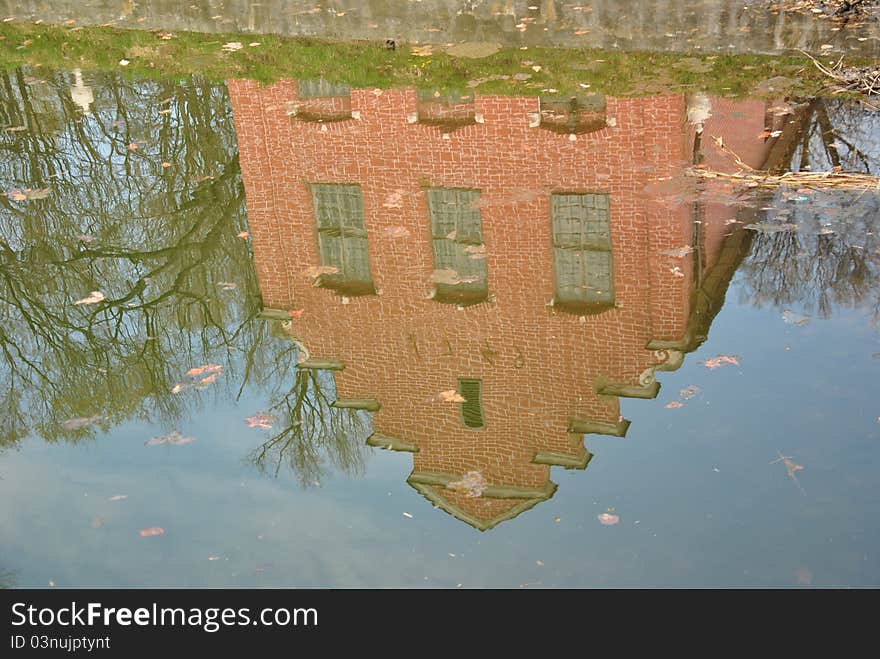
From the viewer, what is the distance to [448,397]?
843 cm

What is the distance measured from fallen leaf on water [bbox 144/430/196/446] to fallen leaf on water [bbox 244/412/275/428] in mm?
467

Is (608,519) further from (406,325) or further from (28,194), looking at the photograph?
(28,194)

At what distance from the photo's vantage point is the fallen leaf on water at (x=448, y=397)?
8.39 metres

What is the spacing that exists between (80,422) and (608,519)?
450 centimetres

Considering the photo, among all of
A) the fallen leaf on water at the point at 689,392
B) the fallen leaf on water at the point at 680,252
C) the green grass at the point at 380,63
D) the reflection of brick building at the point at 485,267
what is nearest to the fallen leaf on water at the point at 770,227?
the reflection of brick building at the point at 485,267

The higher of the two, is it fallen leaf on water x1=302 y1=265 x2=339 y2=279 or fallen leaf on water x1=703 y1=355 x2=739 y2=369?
fallen leaf on water x1=302 y1=265 x2=339 y2=279

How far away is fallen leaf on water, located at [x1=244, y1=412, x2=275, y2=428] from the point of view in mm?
8016

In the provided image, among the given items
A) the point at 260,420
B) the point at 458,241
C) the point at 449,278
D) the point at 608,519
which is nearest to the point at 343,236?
the point at 458,241

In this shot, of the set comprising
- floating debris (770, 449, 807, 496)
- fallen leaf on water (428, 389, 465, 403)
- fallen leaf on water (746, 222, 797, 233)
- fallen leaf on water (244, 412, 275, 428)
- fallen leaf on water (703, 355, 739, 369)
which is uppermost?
fallen leaf on water (746, 222, 797, 233)

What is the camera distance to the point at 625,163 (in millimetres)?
11984

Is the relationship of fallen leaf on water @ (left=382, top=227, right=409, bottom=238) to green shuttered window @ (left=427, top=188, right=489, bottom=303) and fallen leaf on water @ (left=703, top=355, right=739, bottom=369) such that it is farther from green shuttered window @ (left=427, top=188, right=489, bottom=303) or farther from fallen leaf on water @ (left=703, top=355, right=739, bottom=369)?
fallen leaf on water @ (left=703, top=355, right=739, bottom=369)

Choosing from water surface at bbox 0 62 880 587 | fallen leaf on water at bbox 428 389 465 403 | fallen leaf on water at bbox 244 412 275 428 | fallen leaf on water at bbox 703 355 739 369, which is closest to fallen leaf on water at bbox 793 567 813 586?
water surface at bbox 0 62 880 587

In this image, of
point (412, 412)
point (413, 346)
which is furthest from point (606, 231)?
point (412, 412)

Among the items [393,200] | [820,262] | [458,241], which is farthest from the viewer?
[393,200]
